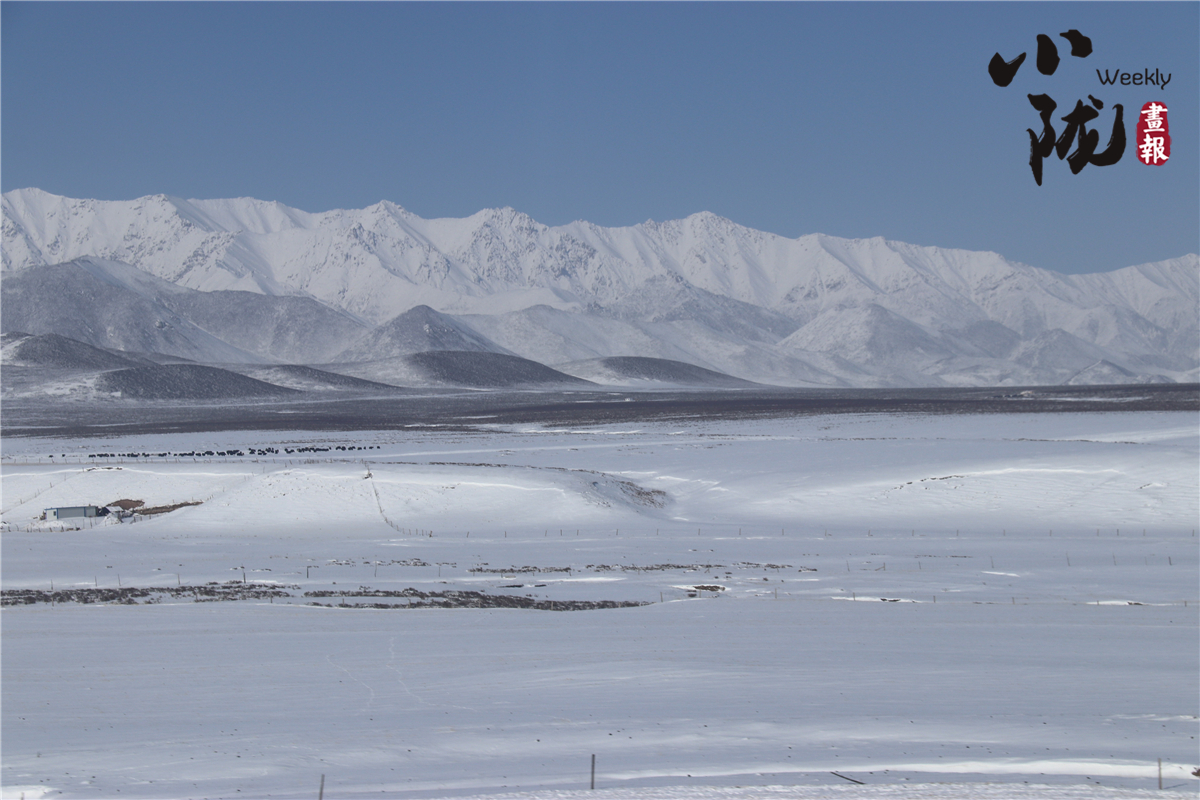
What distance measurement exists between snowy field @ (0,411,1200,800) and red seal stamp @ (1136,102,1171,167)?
903 centimetres

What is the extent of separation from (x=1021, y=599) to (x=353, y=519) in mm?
26349

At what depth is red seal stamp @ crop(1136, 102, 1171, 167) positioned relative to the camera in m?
16.8

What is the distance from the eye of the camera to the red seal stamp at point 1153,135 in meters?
16.8

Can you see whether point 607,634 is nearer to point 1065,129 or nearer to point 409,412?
point 1065,129

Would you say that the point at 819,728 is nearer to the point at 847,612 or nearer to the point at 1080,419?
the point at 847,612

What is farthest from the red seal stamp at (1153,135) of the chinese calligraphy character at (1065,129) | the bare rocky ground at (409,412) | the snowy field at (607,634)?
the bare rocky ground at (409,412)

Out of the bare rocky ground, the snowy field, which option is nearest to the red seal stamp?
the snowy field

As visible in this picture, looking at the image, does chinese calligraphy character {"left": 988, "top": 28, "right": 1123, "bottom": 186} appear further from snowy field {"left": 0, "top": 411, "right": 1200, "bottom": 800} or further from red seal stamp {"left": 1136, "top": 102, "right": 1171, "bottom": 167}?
snowy field {"left": 0, "top": 411, "right": 1200, "bottom": 800}

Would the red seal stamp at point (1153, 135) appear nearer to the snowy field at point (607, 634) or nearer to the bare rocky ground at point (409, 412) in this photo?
the snowy field at point (607, 634)

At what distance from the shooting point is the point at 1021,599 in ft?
83.2

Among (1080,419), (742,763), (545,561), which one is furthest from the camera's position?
(1080,419)

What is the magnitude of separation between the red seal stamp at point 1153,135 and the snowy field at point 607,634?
9028 millimetres

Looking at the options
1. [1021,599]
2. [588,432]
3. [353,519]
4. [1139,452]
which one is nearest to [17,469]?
[353,519]

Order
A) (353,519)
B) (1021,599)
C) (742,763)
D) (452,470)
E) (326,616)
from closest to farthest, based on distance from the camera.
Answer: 1. (742,763)
2. (326,616)
3. (1021,599)
4. (353,519)
5. (452,470)
